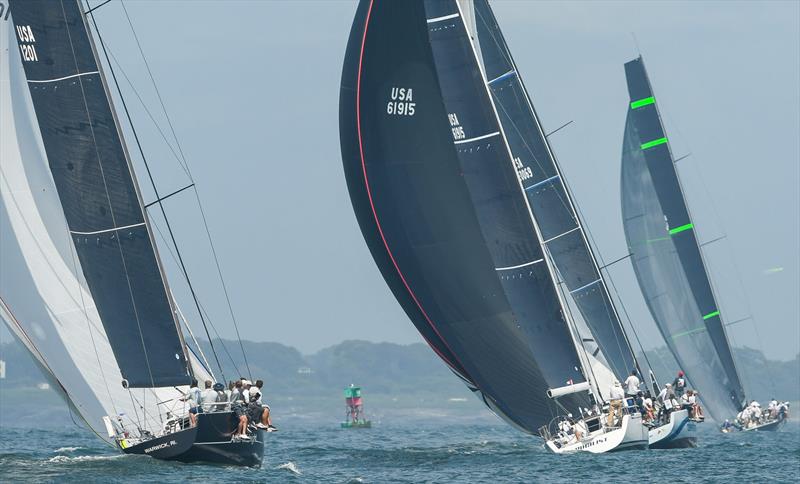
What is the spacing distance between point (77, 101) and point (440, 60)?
8018 millimetres

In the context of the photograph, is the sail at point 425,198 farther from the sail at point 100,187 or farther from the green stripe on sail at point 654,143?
the green stripe on sail at point 654,143

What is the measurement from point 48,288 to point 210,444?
5038 mm

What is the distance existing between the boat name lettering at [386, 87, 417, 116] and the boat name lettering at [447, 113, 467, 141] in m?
0.84

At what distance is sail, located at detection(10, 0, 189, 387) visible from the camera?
27.1m

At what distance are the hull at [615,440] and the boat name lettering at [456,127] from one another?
22.2 feet

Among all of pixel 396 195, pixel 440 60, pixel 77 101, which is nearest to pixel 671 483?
pixel 396 195

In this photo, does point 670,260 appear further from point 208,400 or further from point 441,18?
point 208,400

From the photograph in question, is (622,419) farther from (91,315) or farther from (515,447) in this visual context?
(91,315)

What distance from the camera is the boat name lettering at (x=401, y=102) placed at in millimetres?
30594

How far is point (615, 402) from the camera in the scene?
29859 mm

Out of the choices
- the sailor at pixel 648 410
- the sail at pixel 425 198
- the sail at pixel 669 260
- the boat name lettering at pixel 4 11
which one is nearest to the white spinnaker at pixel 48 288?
the boat name lettering at pixel 4 11

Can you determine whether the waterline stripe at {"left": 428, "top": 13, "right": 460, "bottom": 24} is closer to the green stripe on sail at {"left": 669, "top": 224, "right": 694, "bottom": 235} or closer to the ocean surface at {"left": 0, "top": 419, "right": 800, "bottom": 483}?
the ocean surface at {"left": 0, "top": 419, "right": 800, "bottom": 483}

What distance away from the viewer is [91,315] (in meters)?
28.7

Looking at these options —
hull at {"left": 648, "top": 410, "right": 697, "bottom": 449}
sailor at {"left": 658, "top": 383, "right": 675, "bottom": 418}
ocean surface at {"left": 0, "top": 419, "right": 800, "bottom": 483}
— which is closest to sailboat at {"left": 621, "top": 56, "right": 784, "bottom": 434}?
ocean surface at {"left": 0, "top": 419, "right": 800, "bottom": 483}
